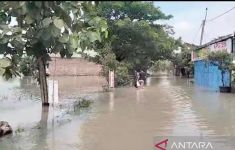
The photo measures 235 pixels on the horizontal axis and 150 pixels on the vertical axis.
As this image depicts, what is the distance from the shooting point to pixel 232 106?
54.0ft

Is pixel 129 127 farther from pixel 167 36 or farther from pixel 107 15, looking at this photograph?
pixel 167 36

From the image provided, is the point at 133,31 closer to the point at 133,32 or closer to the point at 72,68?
the point at 133,32

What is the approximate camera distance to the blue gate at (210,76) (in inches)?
979

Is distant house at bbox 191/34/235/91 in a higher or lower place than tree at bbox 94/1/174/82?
lower

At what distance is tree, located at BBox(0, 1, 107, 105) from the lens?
4414mm

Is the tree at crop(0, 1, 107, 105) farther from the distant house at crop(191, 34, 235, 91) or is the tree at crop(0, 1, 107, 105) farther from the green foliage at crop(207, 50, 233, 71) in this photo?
the distant house at crop(191, 34, 235, 91)

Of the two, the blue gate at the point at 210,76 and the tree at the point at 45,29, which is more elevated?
the tree at the point at 45,29

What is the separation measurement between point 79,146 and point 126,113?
5613 millimetres

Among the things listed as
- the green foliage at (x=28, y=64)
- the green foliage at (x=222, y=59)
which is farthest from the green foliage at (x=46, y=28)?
the green foliage at (x=222, y=59)

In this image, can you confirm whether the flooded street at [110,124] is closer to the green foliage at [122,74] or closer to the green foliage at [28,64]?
the green foliage at [28,64]

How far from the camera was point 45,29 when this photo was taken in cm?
498

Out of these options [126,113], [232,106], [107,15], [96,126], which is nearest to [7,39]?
[96,126]

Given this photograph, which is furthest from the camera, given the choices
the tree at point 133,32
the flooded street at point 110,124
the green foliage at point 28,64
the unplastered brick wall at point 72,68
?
the unplastered brick wall at point 72,68

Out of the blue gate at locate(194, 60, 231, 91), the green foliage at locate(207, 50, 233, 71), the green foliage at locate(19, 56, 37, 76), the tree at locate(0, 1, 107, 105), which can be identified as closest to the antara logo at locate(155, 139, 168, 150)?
the tree at locate(0, 1, 107, 105)
